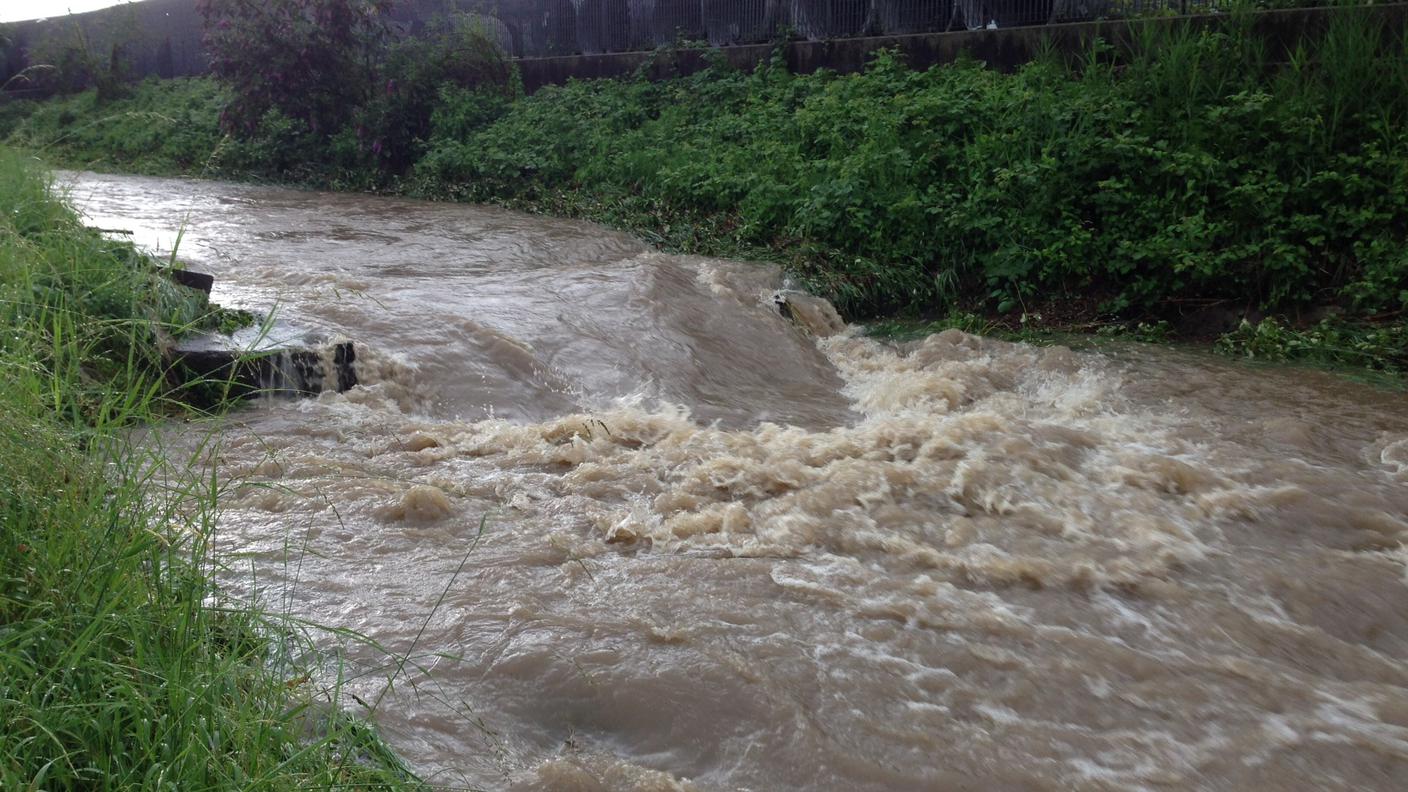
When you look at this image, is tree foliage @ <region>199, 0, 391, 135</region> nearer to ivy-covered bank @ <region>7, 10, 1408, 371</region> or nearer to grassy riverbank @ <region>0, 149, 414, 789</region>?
ivy-covered bank @ <region>7, 10, 1408, 371</region>

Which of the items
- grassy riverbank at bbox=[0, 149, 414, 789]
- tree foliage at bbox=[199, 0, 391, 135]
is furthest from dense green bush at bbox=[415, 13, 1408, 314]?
tree foliage at bbox=[199, 0, 391, 135]

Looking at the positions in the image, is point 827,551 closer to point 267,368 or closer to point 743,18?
point 267,368

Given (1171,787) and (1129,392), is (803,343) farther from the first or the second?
(1171,787)

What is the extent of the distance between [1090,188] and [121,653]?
24.5 feet

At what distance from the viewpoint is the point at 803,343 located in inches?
307

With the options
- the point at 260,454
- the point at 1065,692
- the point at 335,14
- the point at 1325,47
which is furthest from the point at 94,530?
the point at 335,14

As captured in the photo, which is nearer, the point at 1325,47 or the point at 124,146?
the point at 1325,47

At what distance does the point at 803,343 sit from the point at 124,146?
14.9 m

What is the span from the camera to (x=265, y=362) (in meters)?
5.73

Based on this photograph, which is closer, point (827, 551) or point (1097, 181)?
point (827, 551)

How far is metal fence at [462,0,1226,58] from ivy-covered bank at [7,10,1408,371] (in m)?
0.82

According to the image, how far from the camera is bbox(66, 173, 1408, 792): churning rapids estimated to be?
10.2 ft

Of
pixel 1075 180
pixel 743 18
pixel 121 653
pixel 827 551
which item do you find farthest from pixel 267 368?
pixel 743 18

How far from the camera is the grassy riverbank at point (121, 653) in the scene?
2.21m
